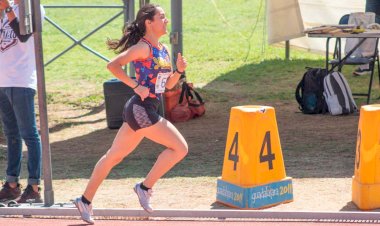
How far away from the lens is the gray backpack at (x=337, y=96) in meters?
13.0

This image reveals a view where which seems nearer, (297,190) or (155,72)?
(155,72)

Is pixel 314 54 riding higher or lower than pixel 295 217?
lower

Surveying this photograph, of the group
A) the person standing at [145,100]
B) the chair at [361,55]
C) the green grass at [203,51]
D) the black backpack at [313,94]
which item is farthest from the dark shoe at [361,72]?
the person standing at [145,100]

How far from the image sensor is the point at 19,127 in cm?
818

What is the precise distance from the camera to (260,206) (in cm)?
809

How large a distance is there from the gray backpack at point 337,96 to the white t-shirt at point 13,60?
585 centimetres

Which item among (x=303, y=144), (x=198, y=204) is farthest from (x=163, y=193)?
(x=303, y=144)

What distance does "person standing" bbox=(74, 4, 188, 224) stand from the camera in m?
7.39

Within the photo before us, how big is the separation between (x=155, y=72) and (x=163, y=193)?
1.78 metres

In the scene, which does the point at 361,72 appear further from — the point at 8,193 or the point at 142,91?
the point at 142,91

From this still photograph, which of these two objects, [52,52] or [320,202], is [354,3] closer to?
[52,52]

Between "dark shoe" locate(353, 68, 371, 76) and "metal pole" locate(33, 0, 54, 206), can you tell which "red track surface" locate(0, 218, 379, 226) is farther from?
"dark shoe" locate(353, 68, 371, 76)

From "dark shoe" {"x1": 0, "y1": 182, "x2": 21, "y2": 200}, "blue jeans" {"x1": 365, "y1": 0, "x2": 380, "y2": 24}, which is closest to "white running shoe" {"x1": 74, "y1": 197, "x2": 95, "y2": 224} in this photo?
"dark shoe" {"x1": 0, "y1": 182, "x2": 21, "y2": 200}

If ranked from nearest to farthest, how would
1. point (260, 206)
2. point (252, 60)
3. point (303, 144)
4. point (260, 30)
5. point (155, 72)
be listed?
point (155, 72)
point (260, 206)
point (303, 144)
point (252, 60)
point (260, 30)
